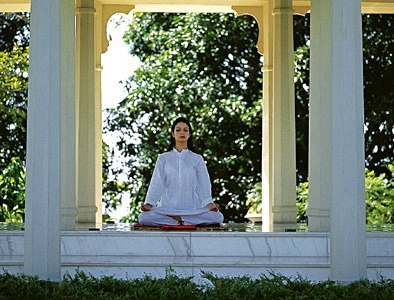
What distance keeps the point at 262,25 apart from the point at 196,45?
36.1 feet

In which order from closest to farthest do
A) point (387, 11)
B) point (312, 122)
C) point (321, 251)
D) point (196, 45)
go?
1. point (321, 251)
2. point (312, 122)
3. point (387, 11)
4. point (196, 45)

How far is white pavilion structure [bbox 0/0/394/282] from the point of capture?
46.5 ft

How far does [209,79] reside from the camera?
36.7 m

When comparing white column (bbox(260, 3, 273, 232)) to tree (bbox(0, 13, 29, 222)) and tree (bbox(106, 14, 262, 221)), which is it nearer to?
tree (bbox(0, 13, 29, 222))

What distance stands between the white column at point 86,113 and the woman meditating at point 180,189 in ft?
5.35

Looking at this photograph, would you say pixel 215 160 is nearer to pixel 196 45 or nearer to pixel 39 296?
pixel 196 45

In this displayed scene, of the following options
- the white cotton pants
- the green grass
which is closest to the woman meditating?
the white cotton pants

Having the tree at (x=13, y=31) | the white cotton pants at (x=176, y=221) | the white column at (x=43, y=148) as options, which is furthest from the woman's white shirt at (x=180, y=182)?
the tree at (x=13, y=31)

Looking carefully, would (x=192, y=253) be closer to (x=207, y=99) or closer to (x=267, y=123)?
(x=267, y=123)

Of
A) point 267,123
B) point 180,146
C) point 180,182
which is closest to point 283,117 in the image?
point 267,123

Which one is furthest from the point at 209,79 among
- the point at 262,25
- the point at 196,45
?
the point at 262,25

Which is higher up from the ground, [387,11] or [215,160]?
[387,11]

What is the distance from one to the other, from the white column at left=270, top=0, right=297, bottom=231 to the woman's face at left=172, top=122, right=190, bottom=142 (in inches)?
109

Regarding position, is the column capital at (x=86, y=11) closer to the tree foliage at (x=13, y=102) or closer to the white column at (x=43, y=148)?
the white column at (x=43, y=148)
